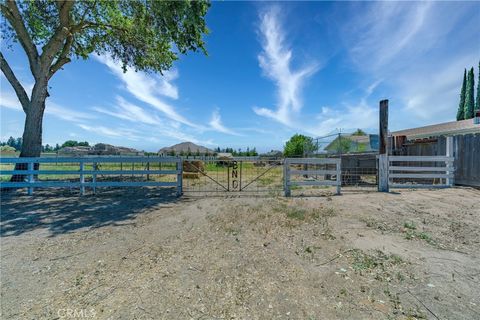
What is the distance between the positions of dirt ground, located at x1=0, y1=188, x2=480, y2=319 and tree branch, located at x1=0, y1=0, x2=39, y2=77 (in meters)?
6.68

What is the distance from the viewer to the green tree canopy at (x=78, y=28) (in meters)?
8.23

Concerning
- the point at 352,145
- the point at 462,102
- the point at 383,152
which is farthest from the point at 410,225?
the point at 462,102

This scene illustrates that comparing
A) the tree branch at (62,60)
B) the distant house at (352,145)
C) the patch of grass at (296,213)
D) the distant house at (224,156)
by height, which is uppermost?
the tree branch at (62,60)

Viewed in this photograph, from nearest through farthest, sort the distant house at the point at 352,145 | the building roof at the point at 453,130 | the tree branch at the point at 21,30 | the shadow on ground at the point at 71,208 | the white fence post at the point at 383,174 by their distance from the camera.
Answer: the shadow on ground at the point at 71,208, the white fence post at the point at 383,174, the tree branch at the point at 21,30, the building roof at the point at 453,130, the distant house at the point at 352,145

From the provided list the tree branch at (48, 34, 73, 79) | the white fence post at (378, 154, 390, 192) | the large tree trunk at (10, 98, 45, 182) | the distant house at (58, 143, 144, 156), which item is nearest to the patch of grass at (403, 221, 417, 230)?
the white fence post at (378, 154, 390, 192)

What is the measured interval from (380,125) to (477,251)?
581 centimetres

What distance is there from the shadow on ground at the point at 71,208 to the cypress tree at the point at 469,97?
44.7m

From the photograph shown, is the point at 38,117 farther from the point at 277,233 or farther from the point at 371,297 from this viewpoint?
the point at 371,297

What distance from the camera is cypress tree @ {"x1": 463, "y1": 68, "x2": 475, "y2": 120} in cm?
3222

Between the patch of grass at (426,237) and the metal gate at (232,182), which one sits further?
the metal gate at (232,182)

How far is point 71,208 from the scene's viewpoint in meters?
5.91

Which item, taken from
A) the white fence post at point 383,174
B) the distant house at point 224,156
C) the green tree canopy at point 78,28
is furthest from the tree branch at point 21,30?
the white fence post at point 383,174

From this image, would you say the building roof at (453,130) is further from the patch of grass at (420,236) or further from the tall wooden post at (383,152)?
the patch of grass at (420,236)

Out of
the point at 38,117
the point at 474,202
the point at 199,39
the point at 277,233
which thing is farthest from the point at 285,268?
the point at 38,117
